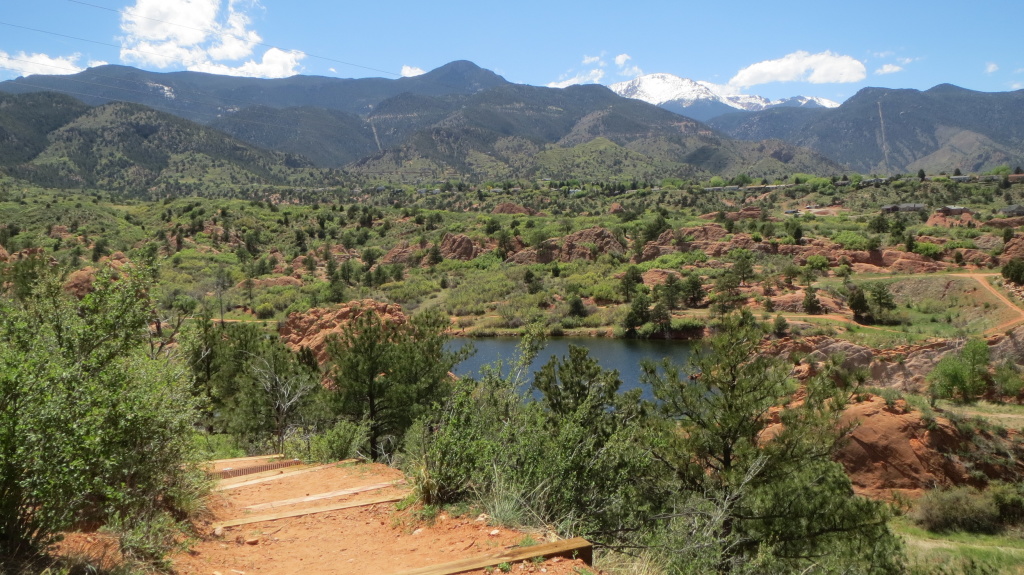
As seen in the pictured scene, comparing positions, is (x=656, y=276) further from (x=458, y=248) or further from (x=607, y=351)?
(x=458, y=248)

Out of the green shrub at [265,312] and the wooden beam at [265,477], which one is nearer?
the wooden beam at [265,477]

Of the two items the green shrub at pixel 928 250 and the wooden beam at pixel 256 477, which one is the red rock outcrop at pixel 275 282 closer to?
the wooden beam at pixel 256 477

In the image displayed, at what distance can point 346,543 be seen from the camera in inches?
215

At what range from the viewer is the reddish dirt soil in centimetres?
471

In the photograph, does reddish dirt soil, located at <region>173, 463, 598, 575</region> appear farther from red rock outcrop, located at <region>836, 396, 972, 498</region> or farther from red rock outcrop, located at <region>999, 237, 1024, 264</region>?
red rock outcrop, located at <region>999, 237, 1024, 264</region>

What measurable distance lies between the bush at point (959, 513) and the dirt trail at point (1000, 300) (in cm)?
1759

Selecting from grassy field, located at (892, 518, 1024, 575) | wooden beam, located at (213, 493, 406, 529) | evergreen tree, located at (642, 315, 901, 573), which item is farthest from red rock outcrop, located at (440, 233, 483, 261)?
wooden beam, located at (213, 493, 406, 529)

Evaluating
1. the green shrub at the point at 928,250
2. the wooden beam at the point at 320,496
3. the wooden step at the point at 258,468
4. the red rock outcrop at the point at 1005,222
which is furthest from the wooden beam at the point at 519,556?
the red rock outcrop at the point at 1005,222

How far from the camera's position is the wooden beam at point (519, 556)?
4.26m

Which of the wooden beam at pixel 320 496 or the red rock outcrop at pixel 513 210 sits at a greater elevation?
the red rock outcrop at pixel 513 210

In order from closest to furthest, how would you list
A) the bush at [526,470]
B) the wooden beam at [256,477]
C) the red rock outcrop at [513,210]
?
the bush at [526,470], the wooden beam at [256,477], the red rock outcrop at [513,210]

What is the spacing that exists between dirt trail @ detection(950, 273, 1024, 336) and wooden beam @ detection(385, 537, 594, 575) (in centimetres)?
3269

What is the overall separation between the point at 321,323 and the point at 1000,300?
39.1 metres

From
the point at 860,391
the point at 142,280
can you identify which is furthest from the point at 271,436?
the point at 860,391
